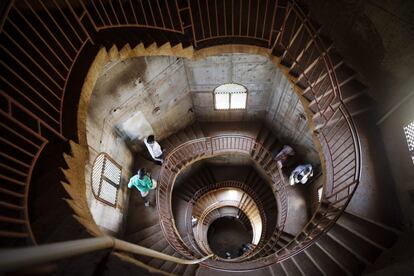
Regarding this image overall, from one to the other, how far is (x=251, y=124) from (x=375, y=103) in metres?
6.24

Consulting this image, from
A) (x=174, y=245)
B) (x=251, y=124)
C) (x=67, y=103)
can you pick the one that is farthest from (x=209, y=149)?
(x=67, y=103)

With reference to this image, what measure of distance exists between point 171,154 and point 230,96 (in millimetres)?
3300

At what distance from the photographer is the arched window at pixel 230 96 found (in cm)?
1030

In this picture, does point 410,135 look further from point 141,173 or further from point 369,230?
point 141,173

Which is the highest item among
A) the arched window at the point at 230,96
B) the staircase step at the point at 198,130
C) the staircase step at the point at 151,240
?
the arched window at the point at 230,96

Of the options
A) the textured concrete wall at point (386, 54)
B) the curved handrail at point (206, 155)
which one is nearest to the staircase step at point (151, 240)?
the curved handrail at point (206, 155)

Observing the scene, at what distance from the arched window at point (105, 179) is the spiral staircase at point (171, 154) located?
161 cm

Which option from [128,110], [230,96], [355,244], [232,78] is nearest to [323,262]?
[355,244]

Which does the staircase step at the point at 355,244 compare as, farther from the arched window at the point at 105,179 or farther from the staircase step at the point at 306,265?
the arched window at the point at 105,179

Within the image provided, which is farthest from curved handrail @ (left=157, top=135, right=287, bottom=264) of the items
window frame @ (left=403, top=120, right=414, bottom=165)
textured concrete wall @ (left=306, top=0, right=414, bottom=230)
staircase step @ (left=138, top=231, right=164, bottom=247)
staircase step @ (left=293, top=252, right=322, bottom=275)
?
window frame @ (left=403, top=120, right=414, bottom=165)

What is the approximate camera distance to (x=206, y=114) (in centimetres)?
1188

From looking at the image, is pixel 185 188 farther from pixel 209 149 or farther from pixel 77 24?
pixel 77 24

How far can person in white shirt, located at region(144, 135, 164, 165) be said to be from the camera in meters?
9.63

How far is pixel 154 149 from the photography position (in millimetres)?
9969
